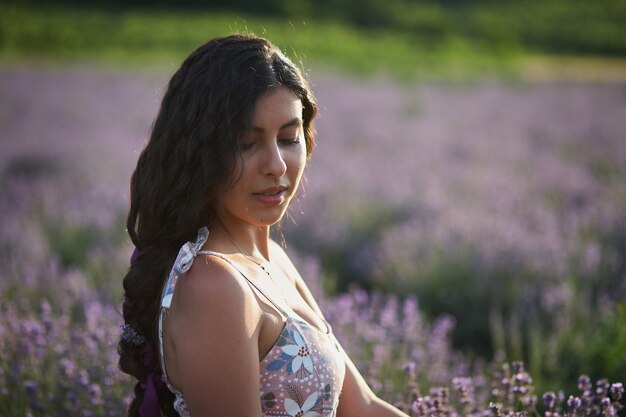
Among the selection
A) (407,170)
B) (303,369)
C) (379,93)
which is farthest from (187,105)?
(379,93)

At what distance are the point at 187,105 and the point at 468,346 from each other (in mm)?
2815

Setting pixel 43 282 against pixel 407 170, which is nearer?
pixel 43 282

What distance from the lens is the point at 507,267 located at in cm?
431

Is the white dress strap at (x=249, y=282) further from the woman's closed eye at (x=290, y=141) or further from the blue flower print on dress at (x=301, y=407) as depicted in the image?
the woman's closed eye at (x=290, y=141)

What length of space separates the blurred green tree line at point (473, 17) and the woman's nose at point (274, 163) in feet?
78.7

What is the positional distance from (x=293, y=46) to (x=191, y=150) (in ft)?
46.6

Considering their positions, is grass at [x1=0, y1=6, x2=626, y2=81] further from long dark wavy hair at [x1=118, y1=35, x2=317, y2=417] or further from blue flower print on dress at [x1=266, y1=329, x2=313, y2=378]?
blue flower print on dress at [x1=266, y1=329, x2=313, y2=378]

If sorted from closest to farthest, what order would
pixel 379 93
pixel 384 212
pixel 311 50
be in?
pixel 384 212
pixel 379 93
pixel 311 50

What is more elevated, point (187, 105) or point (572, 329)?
point (187, 105)

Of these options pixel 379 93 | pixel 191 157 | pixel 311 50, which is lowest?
pixel 191 157

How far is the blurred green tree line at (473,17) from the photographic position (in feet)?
91.6

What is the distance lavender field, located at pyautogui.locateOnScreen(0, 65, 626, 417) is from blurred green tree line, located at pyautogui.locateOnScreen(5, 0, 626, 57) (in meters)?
18.0

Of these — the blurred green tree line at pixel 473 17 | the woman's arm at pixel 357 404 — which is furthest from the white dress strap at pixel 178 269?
the blurred green tree line at pixel 473 17

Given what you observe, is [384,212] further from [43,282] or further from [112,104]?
[112,104]
